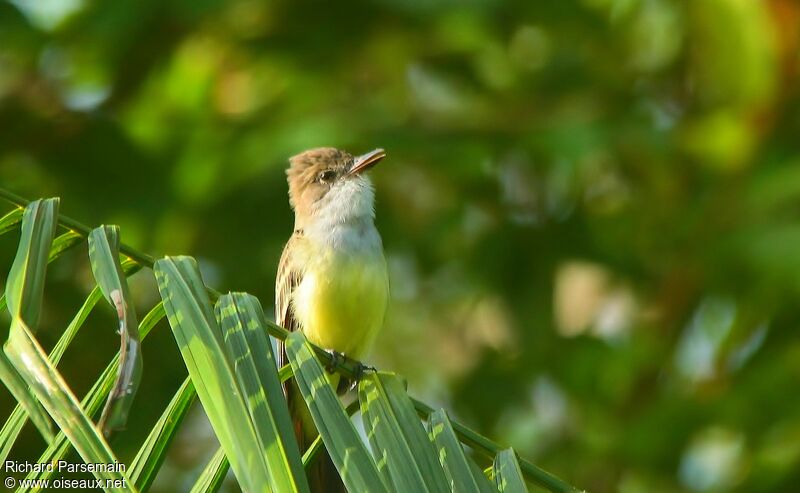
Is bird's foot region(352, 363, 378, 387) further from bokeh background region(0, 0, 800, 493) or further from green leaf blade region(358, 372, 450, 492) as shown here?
bokeh background region(0, 0, 800, 493)

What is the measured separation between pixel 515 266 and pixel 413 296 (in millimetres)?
1115

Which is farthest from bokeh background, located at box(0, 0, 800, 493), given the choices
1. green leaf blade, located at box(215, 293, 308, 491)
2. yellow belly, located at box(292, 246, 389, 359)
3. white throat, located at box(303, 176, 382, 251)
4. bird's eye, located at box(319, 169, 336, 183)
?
green leaf blade, located at box(215, 293, 308, 491)

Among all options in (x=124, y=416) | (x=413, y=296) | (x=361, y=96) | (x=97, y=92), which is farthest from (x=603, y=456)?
(x=124, y=416)

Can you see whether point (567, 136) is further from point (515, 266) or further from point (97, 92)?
point (97, 92)

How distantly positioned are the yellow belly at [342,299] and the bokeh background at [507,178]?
5.20ft

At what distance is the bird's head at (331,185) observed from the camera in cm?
536

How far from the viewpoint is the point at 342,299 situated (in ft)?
15.8

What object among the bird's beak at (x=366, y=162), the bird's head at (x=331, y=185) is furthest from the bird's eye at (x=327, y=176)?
the bird's beak at (x=366, y=162)

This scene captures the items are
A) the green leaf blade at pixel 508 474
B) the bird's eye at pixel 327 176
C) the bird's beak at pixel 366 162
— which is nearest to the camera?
the green leaf blade at pixel 508 474

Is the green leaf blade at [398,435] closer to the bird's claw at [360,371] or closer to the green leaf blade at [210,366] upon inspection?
the bird's claw at [360,371]

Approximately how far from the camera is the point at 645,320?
7723 mm

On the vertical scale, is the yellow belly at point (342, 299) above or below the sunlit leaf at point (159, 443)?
above

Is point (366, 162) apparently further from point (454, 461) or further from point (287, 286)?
point (454, 461)

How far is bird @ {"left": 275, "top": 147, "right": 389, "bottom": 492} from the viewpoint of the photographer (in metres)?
4.82
